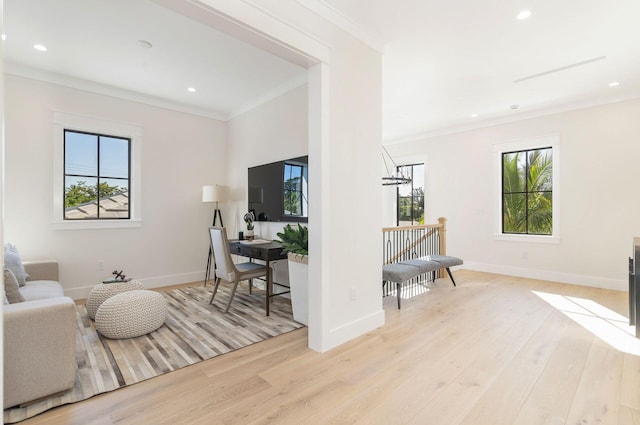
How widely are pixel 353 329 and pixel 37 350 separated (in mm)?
2230

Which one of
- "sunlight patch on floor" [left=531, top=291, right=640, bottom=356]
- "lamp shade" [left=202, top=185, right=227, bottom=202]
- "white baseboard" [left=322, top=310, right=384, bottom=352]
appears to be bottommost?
"sunlight patch on floor" [left=531, top=291, right=640, bottom=356]

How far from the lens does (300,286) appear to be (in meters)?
3.17

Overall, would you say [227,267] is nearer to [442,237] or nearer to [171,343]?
[171,343]

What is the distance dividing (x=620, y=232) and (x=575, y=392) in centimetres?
375

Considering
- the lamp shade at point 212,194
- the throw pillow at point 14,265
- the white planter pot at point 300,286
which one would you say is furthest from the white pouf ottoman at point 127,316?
the lamp shade at point 212,194

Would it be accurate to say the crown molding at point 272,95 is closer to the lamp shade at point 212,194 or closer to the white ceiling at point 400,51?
the white ceiling at point 400,51

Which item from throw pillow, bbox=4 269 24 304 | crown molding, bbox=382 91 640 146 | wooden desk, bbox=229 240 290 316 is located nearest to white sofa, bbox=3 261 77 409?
throw pillow, bbox=4 269 24 304

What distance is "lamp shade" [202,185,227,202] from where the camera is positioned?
478 centimetres

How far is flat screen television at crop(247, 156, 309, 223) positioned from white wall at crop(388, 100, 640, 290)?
367 centimetres

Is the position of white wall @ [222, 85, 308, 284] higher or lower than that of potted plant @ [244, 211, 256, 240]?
higher

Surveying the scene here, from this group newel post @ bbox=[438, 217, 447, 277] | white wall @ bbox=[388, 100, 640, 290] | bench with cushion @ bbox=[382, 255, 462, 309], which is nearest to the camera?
bench with cushion @ bbox=[382, 255, 462, 309]

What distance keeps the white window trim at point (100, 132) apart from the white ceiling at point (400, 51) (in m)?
0.55

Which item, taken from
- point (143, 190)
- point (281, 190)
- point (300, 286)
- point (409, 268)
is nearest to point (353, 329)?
point (300, 286)

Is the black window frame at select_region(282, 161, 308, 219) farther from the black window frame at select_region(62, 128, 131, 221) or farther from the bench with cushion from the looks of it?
the black window frame at select_region(62, 128, 131, 221)
